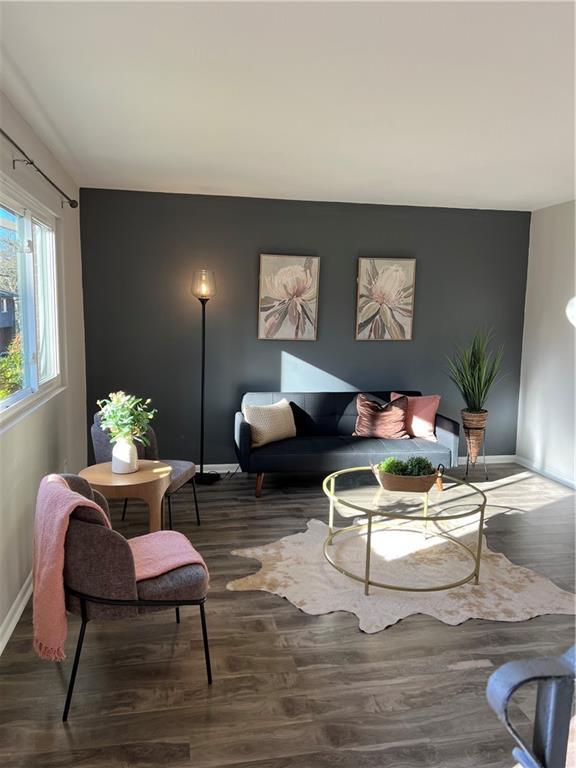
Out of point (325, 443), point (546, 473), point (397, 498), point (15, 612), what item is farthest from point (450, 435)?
point (15, 612)

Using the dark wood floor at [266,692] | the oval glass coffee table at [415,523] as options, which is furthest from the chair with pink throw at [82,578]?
the oval glass coffee table at [415,523]

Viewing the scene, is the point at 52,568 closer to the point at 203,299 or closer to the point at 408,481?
the point at 408,481

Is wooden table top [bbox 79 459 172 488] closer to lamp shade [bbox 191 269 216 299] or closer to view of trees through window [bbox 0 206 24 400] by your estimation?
view of trees through window [bbox 0 206 24 400]

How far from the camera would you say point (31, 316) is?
352 centimetres

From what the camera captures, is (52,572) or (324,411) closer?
(52,572)

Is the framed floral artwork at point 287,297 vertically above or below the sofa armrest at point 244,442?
above

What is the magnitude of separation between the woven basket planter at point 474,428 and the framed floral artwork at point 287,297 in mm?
1696

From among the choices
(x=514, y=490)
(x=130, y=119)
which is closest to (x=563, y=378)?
(x=514, y=490)

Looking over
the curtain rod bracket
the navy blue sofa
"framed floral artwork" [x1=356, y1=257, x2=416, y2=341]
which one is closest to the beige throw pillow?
the navy blue sofa

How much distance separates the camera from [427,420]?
523cm

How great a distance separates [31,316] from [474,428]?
12.8 ft

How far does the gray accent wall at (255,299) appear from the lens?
16.9ft

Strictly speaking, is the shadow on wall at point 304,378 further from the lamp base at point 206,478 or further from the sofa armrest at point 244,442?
the lamp base at point 206,478

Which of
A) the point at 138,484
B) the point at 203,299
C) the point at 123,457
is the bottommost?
the point at 138,484
